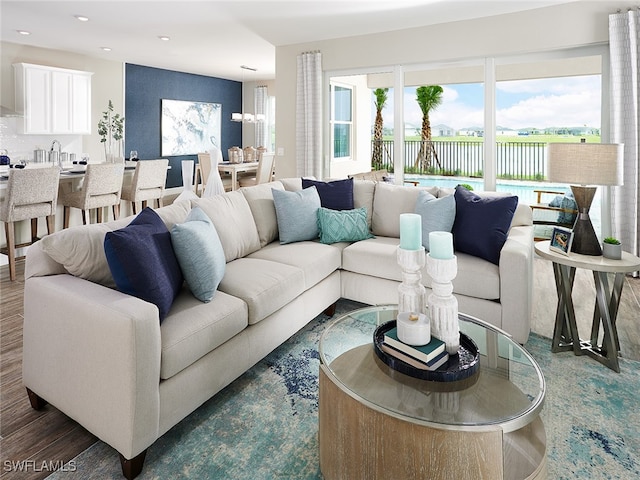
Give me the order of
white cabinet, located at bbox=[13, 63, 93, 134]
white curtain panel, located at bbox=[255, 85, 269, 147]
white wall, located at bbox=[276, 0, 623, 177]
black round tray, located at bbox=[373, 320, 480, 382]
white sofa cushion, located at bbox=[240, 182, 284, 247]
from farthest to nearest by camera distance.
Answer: white curtain panel, located at bbox=[255, 85, 269, 147]
white cabinet, located at bbox=[13, 63, 93, 134]
white wall, located at bbox=[276, 0, 623, 177]
white sofa cushion, located at bbox=[240, 182, 284, 247]
black round tray, located at bbox=[373, 320, 480, 382]

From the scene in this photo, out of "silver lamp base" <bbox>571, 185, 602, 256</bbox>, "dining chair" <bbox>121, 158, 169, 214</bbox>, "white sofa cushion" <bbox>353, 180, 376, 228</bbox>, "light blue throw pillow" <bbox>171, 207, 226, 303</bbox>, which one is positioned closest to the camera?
"light blue throw pillow" <bbox>171, 207, 226, 303</bbox>

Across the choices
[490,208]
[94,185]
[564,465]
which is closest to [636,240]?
[490,208]

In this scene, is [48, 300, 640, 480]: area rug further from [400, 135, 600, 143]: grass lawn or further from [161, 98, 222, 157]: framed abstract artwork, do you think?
[161, 98, 222, 157]: framed abstract artwork

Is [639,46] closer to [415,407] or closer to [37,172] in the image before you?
[415,407]

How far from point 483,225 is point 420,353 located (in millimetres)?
1619

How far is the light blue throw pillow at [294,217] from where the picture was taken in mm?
3203

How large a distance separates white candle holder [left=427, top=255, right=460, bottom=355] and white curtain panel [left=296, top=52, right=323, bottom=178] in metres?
4.34

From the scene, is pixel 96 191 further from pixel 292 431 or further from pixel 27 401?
pixel 292 431

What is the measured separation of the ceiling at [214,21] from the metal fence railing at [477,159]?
1347 mm

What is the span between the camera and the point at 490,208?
2.87 m

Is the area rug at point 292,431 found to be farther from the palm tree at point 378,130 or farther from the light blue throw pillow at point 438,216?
the palm tree at point 378,130

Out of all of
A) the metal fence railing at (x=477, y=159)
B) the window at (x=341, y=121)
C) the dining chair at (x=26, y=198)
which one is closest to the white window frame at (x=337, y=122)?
the window at (x=341, y=121)

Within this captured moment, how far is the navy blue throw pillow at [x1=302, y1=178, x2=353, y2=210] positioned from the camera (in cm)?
353
